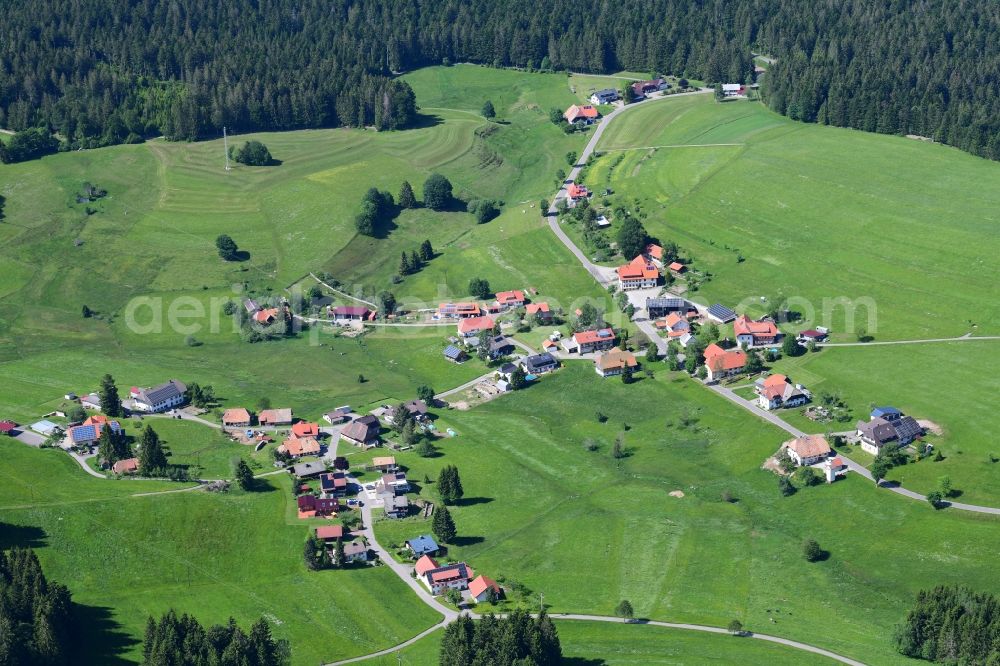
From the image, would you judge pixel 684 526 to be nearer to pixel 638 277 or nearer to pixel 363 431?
pixel 363 431

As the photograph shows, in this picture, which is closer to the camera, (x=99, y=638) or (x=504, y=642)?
(x=504, y=642)

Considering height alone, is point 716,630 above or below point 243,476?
below

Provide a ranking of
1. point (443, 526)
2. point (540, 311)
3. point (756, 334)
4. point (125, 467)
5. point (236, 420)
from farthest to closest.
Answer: point (540, 311) < point (756, 334) < point (236, 420) < point (125, 467) < point (443, 526)

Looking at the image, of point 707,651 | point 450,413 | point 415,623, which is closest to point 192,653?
point 415,623

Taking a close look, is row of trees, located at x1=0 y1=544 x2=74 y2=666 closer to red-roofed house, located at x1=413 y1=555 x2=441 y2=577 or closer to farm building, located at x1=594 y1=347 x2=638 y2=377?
red-roofed house, located at x1=413 y1=555 x2=441 y2=577

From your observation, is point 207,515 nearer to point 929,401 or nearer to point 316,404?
point 316,404

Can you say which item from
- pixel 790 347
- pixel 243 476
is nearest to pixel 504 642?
pixel 243 476

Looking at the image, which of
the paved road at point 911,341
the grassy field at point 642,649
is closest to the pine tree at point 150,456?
the grassy field at point 642,649
